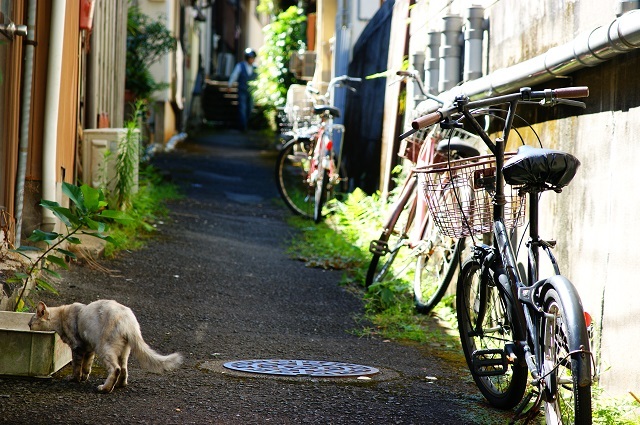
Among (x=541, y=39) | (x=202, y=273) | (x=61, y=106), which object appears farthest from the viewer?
(x=202, y=273)

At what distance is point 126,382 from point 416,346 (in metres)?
2.03

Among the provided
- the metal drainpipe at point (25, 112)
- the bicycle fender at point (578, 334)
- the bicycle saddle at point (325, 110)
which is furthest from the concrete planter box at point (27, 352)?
→ the bicycle saddle at point (325, 110)

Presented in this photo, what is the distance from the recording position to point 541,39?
5344mm

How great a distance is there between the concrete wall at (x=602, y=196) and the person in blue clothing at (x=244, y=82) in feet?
65.1

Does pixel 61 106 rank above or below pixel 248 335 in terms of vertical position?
above

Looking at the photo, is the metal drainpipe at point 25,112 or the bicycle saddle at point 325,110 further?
the bicycle saddle at point 325,110

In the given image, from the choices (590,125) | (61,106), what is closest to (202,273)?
(61,106)

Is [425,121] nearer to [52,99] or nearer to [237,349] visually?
[237,349]

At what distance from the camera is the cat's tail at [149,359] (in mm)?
4105

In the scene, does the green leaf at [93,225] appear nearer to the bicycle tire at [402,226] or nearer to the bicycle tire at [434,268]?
the bicycle tire at [434,268]

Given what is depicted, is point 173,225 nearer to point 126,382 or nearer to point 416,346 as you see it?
point 416,346

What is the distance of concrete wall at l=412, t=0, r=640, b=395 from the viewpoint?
392cm

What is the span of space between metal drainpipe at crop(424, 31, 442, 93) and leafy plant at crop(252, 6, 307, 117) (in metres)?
13.2

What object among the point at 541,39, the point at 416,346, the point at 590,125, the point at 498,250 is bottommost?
the point at 416,346
